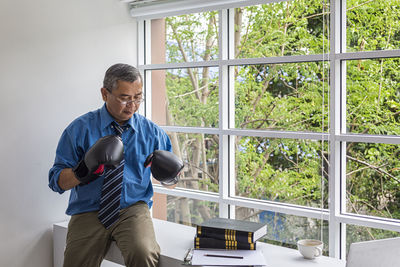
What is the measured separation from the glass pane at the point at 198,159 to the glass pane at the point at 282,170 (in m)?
0.47

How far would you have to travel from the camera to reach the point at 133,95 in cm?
251

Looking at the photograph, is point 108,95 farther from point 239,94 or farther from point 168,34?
point 168,34

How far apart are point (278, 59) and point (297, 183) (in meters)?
1.24

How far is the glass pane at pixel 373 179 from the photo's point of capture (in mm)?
2734

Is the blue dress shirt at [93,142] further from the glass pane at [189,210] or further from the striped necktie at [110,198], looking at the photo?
the glass pane at [189,210]

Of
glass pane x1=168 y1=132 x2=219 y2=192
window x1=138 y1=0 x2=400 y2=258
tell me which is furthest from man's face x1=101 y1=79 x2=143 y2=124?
glass pane x1=168 y1=132 x2=219 y2=192

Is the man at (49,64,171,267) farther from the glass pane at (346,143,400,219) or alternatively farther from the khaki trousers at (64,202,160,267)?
the glass pane at (346,143,400,219)

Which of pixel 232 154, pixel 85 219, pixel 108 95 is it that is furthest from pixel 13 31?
pixel 232 154

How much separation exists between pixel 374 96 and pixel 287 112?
890mm

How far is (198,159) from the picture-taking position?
14.5 ft

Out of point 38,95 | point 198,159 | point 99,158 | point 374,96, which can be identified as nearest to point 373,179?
point 374,96

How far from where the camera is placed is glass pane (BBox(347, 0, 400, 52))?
292 centimetres

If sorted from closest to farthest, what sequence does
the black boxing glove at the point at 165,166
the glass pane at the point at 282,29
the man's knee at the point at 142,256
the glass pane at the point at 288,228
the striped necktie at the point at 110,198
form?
the man's knee at the point at 142,256 < the black boxing glove at the point at 165,166 < the striped necktie at the point at 110,198 < the glass pane at the point at 288,228 < the glass pane at the point at 282,29

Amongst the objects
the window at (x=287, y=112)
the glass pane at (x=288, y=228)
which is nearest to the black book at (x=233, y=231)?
the window at (x=287, y=112)
